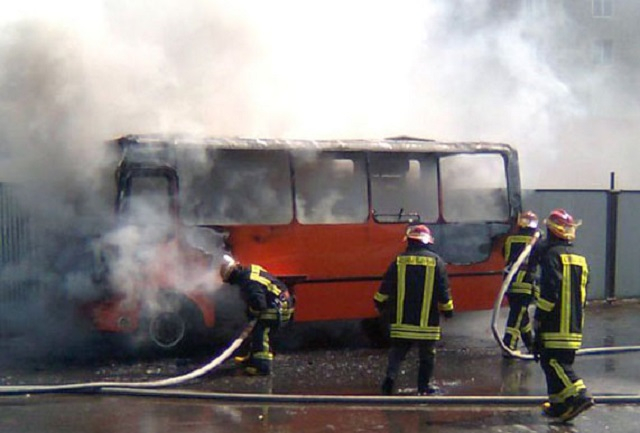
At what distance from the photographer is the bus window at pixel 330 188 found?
10474 mm

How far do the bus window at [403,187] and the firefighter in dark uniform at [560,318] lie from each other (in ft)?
12.3

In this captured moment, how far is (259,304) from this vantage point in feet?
29.0

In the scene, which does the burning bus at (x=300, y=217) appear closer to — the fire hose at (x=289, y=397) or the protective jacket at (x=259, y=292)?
the protective jacket at (x=259, y=292)

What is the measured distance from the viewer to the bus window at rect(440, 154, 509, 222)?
11375mm

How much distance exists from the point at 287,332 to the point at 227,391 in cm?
311

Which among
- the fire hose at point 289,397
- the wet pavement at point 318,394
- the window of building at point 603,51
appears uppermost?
the window of building at point 603,51

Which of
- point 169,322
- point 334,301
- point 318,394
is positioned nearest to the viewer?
point 318,394

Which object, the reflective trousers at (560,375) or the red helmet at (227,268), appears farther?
the red helmet at (227,268)

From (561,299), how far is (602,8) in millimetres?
26330

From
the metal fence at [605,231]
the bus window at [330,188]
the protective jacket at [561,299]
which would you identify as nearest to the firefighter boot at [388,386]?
the protective jacket at [561,299]

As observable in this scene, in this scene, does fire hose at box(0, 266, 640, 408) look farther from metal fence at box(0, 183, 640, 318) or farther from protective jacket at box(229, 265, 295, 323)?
metal fence at box(0, 183, 640, 318)

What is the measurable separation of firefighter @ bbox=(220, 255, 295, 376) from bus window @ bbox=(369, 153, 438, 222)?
226 centimetres

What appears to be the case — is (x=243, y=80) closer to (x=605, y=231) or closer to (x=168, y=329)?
(x=168, y=329)

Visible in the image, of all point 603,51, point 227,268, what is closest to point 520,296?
point 227,268
